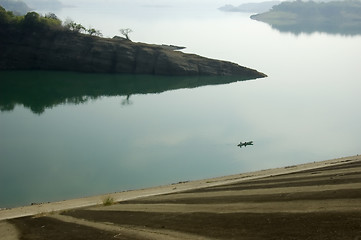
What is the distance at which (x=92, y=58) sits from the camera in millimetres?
70125

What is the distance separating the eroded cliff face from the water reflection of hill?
193 cm

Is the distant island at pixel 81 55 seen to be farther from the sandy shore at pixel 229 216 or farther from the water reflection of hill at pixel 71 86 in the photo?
the sandy shore at pixel 229 216

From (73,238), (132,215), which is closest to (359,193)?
(132,215)

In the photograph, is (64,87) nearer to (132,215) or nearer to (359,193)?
(132,215)

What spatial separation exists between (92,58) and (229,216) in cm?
6223

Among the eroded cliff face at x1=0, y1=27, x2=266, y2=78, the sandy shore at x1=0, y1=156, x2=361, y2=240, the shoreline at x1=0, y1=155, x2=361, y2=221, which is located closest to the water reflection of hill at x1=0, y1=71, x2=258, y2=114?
the eroded cliff face at x1=0, y1=27, x2=266, y2=78

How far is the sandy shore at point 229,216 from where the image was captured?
9.91 metres

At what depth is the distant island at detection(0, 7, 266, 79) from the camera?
70.0 meters

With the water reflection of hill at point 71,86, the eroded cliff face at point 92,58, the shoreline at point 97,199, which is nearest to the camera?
the shoreline at point 97,199

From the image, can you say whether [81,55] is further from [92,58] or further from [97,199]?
[97,199]

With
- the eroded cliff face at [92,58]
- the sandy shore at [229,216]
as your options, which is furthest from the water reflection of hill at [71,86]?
the sandy shore at [229,216]

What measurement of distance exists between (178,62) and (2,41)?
3109 cm

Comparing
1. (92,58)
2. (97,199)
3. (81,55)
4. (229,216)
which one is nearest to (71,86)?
(92,58)

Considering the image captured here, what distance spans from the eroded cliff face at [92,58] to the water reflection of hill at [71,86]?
1.93m
